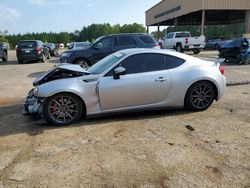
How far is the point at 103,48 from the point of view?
14859mm

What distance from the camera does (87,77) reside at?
647 centimetres

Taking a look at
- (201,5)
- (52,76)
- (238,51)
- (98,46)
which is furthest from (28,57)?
(201,5)

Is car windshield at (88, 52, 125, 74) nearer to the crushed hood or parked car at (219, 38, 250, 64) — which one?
the crushed hood

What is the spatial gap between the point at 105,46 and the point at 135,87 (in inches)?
341

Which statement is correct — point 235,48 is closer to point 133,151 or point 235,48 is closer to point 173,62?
point 173,62

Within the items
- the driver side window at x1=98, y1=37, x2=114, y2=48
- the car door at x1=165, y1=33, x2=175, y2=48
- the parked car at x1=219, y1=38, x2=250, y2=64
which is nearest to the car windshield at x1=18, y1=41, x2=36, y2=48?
the driver side window at x1=98, y1=37, x2=114, y2=48

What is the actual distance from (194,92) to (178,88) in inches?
17.6

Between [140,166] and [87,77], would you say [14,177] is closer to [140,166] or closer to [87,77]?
[140,166]

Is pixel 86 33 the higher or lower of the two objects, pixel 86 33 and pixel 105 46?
the lower

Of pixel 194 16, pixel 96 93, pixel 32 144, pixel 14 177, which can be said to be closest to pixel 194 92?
pixel 96 93

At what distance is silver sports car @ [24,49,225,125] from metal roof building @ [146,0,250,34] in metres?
32.1

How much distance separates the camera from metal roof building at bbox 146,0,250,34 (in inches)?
1474

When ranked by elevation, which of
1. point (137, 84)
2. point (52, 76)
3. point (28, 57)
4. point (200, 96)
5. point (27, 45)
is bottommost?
point (28, 57)

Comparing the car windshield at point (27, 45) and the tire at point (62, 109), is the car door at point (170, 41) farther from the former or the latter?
the tire at point (62, 109)
